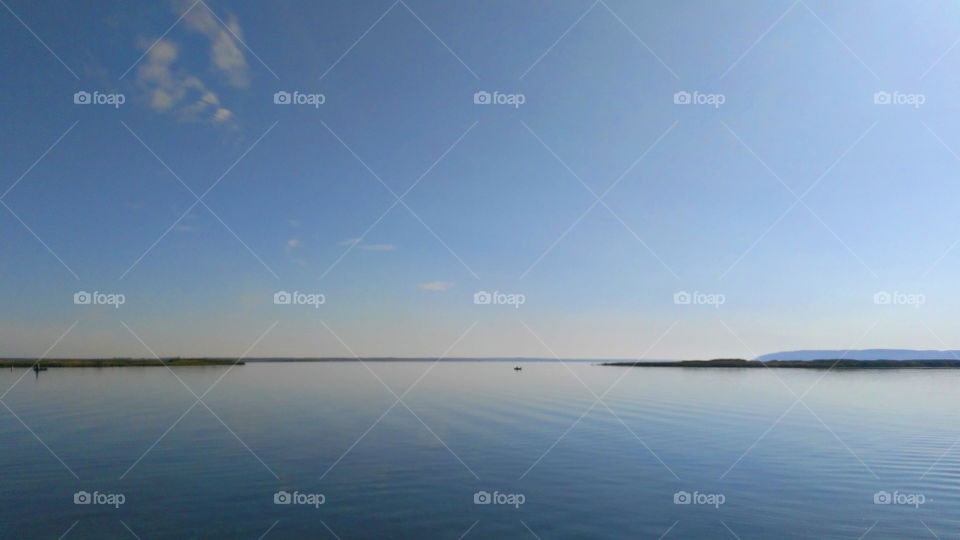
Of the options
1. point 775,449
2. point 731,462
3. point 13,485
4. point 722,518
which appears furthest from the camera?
point 775,449

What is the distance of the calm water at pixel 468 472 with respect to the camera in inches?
650

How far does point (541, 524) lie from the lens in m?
16.6

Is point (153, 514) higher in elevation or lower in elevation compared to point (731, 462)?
lower

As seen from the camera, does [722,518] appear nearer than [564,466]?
Yes

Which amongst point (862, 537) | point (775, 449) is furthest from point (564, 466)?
point (775, 449)

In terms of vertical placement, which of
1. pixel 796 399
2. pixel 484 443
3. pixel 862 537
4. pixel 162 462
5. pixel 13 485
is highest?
pixel 796 399

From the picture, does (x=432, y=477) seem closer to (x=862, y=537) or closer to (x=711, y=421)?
(x=862, y=537)

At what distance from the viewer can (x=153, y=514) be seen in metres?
17.0

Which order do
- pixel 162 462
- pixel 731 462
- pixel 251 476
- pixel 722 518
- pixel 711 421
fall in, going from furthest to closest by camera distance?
pixel 711 421 < pixel 731 462 < pixel 162 462 < pixel 251 476 < pixel 722 518

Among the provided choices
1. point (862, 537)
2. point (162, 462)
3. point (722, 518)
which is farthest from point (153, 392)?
point (862, 537)

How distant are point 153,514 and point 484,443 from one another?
16598 millimetres

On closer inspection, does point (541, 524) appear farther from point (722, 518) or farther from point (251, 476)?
point (251, 476)

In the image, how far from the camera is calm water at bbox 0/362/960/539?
16516mm

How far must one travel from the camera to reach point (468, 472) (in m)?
22.9
